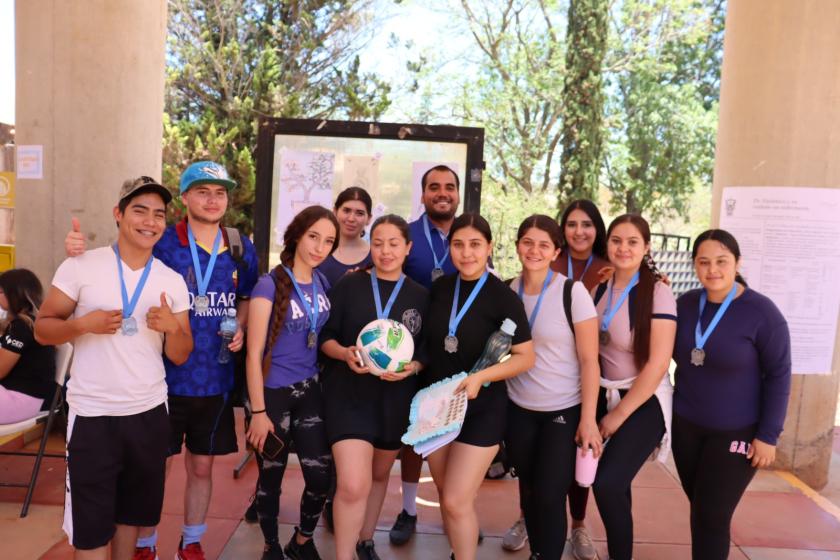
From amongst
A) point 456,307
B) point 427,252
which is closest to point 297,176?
point 427,252

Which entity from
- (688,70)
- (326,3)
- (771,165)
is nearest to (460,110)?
(326,3)

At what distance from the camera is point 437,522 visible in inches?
164

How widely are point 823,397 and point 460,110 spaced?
16056 millimetres

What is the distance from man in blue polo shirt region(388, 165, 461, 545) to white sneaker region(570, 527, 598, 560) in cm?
97

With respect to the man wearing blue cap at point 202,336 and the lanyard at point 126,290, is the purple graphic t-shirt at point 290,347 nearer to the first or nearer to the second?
the man wearing blue cap at point 202,336

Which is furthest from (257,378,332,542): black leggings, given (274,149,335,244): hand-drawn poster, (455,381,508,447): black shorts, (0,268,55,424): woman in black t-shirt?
(274,149,335,244): hand-drawn poster

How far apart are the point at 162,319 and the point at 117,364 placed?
29 cm

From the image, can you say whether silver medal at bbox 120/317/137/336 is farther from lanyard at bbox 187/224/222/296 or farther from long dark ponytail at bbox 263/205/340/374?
long dark ponytail at bbox 263/205/340/374

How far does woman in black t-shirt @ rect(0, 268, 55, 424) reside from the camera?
400cm

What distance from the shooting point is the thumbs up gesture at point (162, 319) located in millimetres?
2670

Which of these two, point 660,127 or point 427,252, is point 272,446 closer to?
point 427,252

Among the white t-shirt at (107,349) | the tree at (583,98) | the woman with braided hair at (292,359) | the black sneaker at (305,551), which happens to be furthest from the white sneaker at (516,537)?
the tree at (583,98)

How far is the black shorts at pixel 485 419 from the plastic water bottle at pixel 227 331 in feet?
3.89

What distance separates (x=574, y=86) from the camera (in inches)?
648
